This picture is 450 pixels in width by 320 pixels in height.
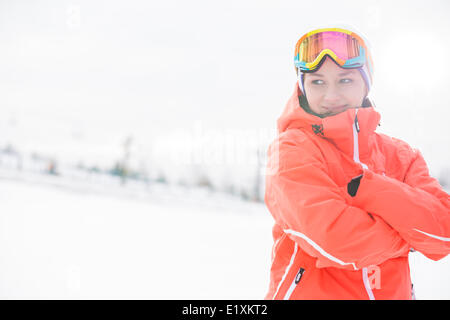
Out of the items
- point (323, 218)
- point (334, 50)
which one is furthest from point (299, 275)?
point (334, 50)

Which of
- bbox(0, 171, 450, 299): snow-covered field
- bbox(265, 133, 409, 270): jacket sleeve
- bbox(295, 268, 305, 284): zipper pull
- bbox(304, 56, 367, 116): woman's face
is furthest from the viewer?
bbox(0, 171, 450, 299): snow-covered field

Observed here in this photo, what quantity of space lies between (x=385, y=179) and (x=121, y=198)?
655cm

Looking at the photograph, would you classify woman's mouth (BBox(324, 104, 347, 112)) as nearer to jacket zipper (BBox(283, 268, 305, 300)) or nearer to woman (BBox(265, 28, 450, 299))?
woman (BBox(265, 28, 450, 299))

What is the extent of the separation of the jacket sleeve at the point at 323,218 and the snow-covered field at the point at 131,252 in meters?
2.00

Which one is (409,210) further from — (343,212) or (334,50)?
(334,50)

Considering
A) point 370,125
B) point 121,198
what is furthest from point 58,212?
point 370,125

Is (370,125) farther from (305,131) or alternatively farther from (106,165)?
(106,165)

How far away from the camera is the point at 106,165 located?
10.1 metres

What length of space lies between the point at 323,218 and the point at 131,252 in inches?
125

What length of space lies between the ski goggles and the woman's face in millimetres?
26

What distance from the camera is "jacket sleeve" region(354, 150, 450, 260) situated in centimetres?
93

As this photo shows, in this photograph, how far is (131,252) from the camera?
139 inches

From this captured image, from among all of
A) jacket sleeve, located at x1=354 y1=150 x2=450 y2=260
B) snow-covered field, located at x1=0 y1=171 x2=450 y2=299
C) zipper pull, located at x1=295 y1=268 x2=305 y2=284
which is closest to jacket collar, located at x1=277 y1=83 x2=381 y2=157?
jacket sleeve, located at x1=354 y1=150 x2=450 y2=260

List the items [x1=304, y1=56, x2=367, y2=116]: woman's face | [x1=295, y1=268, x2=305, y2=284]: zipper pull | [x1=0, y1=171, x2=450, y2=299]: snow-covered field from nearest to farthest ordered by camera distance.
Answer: [x1=295, y1=268, x2=305, y2=284]: zipper pull → [x1=304, y1=56, x2=367, y2=116]: woman's face → [x1=0, y1=171, x2=450, y2=299]: snow-covered field
